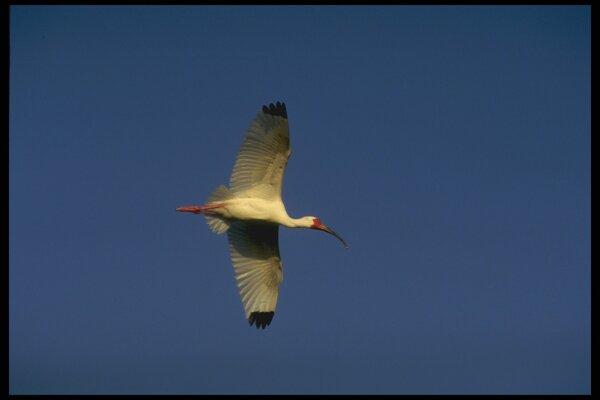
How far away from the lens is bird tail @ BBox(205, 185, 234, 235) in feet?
56.3

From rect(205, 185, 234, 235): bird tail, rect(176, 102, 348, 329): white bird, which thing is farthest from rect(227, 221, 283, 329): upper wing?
rect(205, 185, 234, 235): bird tail

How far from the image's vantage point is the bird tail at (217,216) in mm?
17152

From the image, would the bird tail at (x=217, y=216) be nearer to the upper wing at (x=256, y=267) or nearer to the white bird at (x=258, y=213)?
the white bird at (x=258, y=213)

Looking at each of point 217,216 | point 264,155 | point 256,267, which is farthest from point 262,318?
point 264,155

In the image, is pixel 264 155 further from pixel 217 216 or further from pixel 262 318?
pixel 262 318

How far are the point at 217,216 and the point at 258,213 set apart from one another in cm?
96

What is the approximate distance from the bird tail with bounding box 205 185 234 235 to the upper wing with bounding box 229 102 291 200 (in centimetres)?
20

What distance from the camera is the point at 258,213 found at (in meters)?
17.2

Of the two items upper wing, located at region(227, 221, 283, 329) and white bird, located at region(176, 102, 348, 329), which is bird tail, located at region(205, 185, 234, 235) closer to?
white bird, located at region(176, 102, 348, 329)

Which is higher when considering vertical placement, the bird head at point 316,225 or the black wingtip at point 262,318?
the bird head at point 316,225

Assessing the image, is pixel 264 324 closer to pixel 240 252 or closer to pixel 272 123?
pixel 240 252

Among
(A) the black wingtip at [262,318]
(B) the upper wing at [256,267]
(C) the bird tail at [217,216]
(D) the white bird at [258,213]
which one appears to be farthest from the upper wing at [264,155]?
(A) the black wingtip at [262,318]
